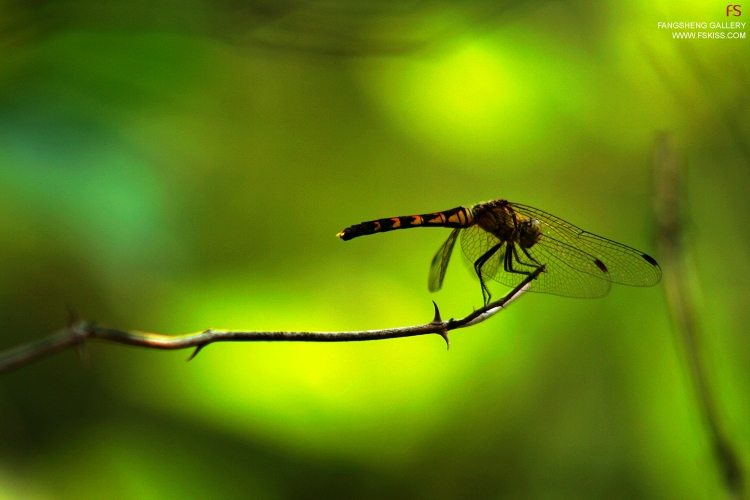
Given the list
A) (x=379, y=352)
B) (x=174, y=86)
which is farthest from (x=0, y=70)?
(x=379, y=352)

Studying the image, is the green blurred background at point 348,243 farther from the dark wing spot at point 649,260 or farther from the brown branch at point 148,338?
the brown branch at point 148,338

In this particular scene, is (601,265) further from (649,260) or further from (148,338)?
(148,338)

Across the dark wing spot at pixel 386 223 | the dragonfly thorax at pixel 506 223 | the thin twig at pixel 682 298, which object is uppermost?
the dark wing spot at pixel 386 223

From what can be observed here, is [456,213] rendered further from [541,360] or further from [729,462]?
[729,462]

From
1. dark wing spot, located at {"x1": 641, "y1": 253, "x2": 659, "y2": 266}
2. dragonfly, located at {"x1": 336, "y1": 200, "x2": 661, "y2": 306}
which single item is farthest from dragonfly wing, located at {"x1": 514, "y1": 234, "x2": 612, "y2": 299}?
dark wing spot, located at {"x1": 641, "y1": 253, "x2": 659, "y2": 266}

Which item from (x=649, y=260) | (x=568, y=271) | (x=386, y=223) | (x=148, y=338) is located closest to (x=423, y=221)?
(x=386, y=223)

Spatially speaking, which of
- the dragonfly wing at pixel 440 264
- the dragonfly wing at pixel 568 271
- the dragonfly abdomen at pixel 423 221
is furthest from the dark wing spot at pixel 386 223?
the dragonfly wing at pixel 568 271

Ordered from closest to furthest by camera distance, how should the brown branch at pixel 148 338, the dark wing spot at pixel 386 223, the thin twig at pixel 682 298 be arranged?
the brown branch at pixel 148 338 < the thin twig at pixel 682 298 < the dark wing spot at pixel 386 223

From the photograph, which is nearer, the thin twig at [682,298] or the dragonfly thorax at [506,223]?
the thin twig at [682,298]
